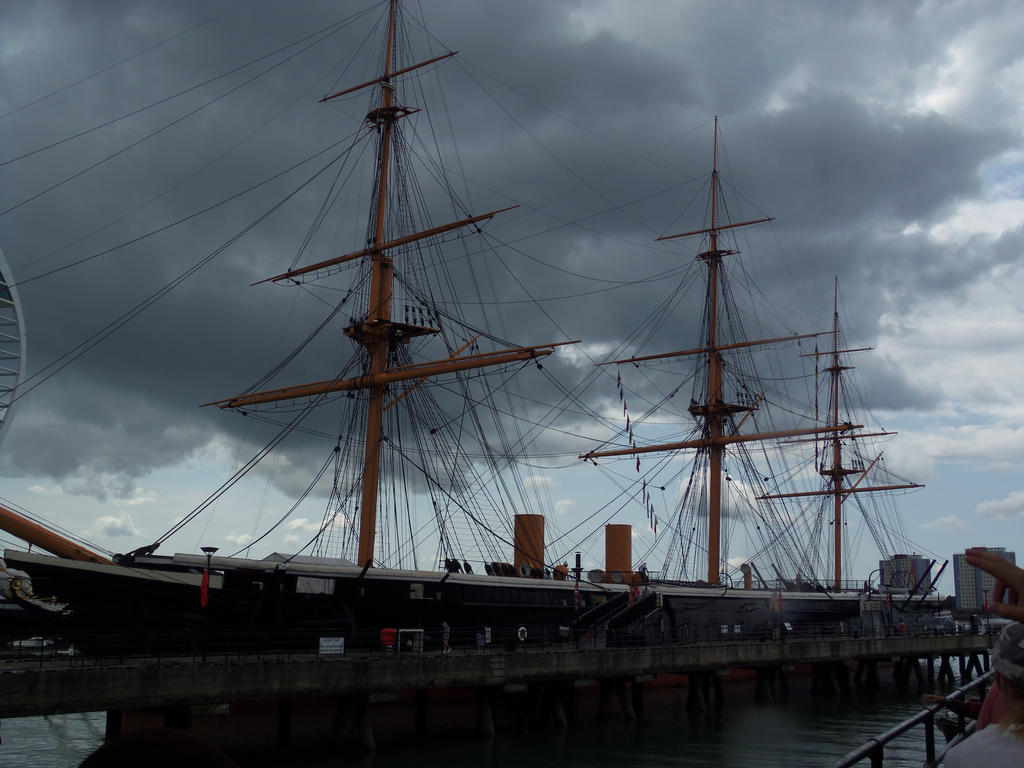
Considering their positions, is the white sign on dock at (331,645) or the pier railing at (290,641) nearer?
the pier railing at (290,641)

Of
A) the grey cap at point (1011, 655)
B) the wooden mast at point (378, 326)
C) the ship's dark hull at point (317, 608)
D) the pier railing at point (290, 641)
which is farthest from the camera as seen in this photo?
the wooden mast at point (378, 326)

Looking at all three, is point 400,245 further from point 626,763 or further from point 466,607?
point 626,763

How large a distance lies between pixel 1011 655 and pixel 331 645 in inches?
910

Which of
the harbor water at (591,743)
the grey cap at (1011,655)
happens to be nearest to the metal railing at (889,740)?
the grey cap at (1011,655)

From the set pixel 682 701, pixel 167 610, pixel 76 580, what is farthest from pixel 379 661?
pixel 682 701

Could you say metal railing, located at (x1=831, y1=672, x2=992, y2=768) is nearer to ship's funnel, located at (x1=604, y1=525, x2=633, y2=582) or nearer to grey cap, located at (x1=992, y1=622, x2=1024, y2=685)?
grey cap, located at (x1=992, y1=622, x2=1024, y2=685)

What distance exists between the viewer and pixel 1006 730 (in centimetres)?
325

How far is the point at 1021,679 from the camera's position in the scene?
11.0 feet

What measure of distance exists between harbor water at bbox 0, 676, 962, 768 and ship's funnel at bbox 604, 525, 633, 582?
41.2ft

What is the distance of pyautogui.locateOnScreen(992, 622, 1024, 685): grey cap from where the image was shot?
3.36m

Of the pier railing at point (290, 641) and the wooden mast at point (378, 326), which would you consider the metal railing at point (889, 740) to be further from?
the wooden mast at point (378, 326)

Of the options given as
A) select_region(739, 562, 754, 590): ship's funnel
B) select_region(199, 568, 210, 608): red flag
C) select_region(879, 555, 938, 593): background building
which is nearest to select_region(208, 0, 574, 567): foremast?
select_region(199, 568, 210, 608): red flag

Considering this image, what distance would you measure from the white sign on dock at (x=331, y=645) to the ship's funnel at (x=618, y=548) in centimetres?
2714

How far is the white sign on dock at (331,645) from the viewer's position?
973 inches
